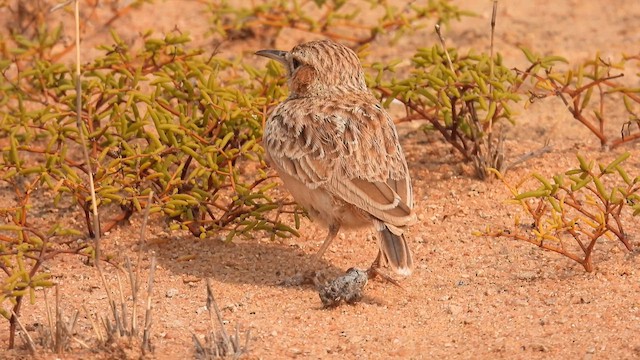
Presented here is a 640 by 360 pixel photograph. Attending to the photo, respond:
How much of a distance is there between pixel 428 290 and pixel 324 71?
150 centimetres

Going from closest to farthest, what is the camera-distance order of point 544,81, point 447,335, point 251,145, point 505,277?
point 447,335
point 505,277
point 251,145
point 544,81

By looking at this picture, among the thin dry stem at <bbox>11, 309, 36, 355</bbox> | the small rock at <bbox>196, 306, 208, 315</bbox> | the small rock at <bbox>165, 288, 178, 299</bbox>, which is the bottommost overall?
the small rock at <bbox>165, 288, 178, 299</bbox>

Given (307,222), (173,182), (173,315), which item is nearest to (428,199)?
(307,222)

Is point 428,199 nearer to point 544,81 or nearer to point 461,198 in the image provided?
point 461,198

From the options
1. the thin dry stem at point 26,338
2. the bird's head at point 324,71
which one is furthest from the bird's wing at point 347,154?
the thin dry stem at point 26,338

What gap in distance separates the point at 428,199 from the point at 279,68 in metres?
1.25

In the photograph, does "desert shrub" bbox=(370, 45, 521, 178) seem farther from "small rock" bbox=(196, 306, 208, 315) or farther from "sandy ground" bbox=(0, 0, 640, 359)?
"small rock" bbox=(196, 306, 208, 315)

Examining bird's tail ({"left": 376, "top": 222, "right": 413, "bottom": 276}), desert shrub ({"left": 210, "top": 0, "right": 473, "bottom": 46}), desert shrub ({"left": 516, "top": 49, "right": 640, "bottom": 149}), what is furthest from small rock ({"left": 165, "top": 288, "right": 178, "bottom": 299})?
desert shrub ({"left": 210, "top": 0, "right": 473, "bottom": 46})

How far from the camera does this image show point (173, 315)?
5.59m

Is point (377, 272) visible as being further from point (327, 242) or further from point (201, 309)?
point (201, 309)

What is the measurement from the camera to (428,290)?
5.94 metres

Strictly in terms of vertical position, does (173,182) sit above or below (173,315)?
above

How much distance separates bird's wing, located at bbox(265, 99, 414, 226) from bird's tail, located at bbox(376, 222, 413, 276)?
0.18 feet

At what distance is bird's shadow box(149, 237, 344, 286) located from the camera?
6246mm
